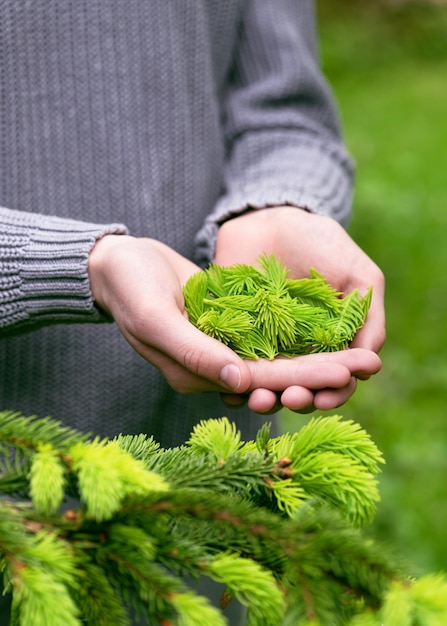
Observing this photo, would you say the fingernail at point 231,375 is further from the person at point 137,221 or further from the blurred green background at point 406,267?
the blurred green background at point 406,267

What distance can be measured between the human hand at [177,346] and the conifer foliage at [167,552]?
0.32 m

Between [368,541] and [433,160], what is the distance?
20.1 ft

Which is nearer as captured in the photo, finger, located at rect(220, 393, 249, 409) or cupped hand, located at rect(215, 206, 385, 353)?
finger, located at rect(220, 393, 249, 409)

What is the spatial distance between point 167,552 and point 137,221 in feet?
2.79

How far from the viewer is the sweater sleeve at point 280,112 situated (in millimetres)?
1585

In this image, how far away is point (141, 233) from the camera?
4.58ft

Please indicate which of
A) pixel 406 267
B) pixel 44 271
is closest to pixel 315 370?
pixel 44 271

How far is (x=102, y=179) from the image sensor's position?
137 centimetres

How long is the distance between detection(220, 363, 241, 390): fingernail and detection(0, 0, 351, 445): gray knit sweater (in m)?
0.26

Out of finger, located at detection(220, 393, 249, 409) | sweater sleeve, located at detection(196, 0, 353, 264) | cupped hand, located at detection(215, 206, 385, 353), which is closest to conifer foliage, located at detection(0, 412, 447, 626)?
finger, located at detection(220, 393, 249, 409)

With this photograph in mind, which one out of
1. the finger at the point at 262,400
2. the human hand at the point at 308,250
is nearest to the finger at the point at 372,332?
the human hand at the point at 308,250

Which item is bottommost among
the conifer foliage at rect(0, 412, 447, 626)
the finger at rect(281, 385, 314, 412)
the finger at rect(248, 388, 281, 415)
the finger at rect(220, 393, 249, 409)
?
the conifer foliage at rect(0, 412, 447, 626)

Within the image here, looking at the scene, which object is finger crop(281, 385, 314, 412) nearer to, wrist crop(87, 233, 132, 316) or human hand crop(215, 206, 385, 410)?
human hand crop(215, 206, 385, 410)

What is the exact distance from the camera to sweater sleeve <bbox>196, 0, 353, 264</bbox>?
5.20 ft
